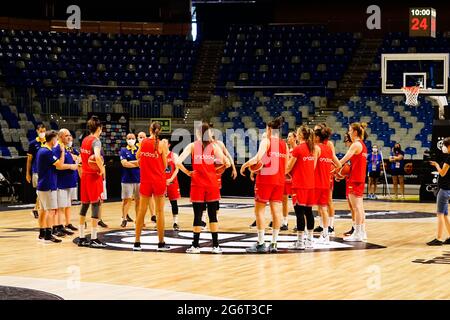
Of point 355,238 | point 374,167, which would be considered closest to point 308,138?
point 355,238

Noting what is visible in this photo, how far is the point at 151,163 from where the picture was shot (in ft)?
40.7

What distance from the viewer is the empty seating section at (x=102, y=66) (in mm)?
30312

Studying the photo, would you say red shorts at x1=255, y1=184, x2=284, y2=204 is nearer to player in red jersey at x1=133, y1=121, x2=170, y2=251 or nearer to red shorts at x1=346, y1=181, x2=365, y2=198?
player in red jersey at x1=133, y1=121, x2=170, y2=251

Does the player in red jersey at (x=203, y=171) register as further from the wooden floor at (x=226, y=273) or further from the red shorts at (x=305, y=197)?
the red shorts at (x=305, y=197)

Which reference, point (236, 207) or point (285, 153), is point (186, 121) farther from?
point (285, 153)

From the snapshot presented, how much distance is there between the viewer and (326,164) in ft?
43.1

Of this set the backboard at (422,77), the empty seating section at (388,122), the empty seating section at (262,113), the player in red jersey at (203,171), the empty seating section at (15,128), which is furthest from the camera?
the empty seating section at (262,113)

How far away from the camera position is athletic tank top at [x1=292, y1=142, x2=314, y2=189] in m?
12.5

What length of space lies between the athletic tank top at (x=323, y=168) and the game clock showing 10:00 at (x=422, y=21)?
17285 mm

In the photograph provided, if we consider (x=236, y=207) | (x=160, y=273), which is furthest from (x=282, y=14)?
(x=160, y=273)

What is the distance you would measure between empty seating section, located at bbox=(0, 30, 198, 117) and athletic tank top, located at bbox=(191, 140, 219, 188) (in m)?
16.9

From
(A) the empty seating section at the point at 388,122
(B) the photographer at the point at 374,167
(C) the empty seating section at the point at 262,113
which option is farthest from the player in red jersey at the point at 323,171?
(C) the empty seating section at the point at 262,113

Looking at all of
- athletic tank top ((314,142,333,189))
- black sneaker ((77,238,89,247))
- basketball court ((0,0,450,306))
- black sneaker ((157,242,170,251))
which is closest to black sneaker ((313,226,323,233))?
basketball court ((0,0,450,306))
